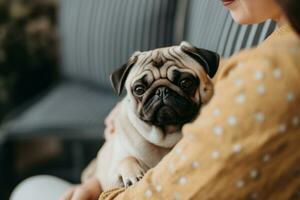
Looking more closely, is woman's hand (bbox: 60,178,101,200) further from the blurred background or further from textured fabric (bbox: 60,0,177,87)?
Result: textured fabric (bbox: 60,0,177,87)

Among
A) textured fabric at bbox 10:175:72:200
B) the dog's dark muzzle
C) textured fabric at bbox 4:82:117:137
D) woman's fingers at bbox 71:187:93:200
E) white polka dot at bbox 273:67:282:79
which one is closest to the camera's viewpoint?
white polka dot at bbox 273:67:282:79

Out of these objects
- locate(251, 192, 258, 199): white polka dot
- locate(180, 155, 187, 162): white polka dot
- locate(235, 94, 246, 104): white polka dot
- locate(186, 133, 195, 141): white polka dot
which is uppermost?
locate(235, 94, 246, 104): white polka dot

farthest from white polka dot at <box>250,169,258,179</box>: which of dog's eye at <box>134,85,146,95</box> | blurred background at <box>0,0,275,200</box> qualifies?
blurred background at <box>0,0,275,200</box>

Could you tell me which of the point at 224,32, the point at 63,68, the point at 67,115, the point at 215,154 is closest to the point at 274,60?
the point at 215,154

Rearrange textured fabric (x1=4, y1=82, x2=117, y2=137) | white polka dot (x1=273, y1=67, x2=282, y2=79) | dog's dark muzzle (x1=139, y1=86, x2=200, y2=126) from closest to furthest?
white polka dot (x1=273, y1=67, x2=282, y2=79) → dog's dark muzzle (x1=139, y1=86, x2=200, y2=126) → textured fabric (x1=4, y1=82, x2=117, y2=137)

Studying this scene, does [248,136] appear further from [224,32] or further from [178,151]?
[224,32]

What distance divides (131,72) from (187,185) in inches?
8.0

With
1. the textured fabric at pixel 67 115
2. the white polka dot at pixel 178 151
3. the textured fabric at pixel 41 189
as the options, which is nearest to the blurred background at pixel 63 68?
the textured fabric at pixel 67 115

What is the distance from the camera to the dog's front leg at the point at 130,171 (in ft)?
2.45

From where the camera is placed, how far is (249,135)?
22.8 inches

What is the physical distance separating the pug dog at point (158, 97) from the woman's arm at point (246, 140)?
0.32 feet

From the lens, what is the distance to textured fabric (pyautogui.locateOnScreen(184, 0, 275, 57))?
90 centimetres

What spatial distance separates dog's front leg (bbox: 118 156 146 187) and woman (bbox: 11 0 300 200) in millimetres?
109

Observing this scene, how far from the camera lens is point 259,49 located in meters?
0.60
